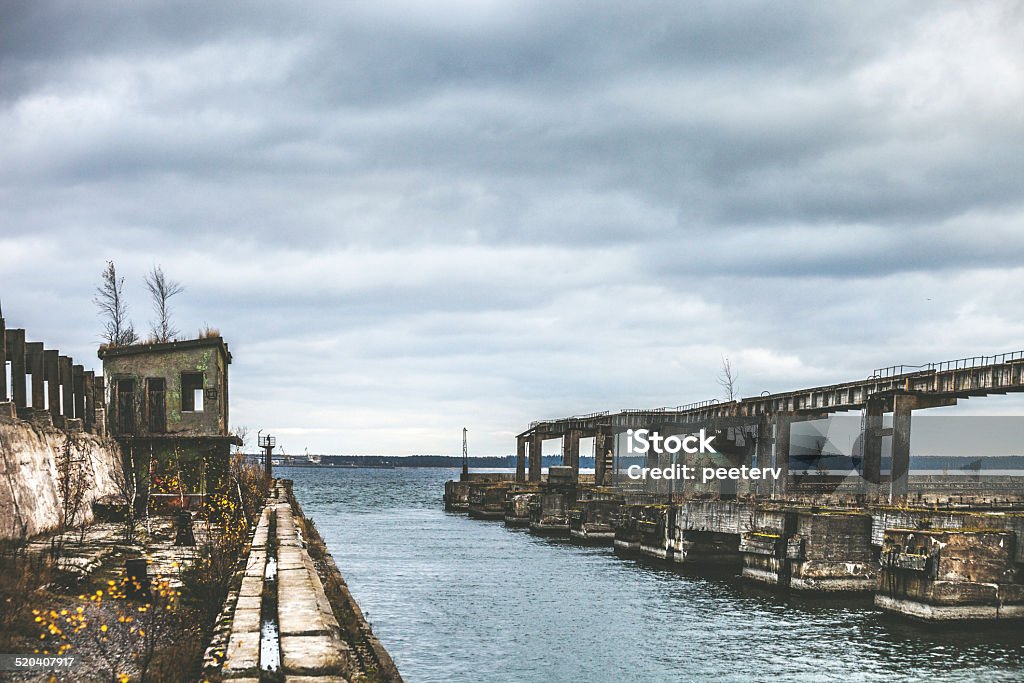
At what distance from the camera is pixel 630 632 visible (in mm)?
24391

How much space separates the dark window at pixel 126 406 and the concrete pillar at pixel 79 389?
5443 millimetres

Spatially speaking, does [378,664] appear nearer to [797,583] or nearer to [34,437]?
[34,437]

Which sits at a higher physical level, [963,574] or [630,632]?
[963,574]

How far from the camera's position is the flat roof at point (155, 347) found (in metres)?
34.4

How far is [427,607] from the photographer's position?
27375 millimetres

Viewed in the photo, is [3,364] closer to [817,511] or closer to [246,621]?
[246,621]

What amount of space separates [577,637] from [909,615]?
8759mm

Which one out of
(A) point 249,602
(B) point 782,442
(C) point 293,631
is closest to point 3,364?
(A) point 249,602

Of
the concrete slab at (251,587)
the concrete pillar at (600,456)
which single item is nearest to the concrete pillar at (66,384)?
the concrete slab at (251,587)

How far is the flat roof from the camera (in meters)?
34.4

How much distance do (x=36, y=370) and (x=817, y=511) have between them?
23677 mm

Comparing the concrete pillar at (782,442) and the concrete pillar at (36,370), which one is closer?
the concrete pillar at (36,370)

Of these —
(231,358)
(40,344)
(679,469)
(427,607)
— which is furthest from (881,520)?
(679,469)

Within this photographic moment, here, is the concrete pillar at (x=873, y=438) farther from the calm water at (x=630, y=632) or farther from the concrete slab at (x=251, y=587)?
the concrete slab at (x=251, y=587)
